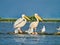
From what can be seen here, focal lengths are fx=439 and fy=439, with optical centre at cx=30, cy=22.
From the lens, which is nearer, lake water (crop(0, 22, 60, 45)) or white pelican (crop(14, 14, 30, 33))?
lake water (crop(0, 22, 60, 45))

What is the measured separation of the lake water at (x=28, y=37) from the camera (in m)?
8.25

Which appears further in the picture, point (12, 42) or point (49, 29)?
point (49, 29)

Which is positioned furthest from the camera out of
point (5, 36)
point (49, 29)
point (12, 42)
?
point (49, 29)

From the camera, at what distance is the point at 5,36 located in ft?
28.8

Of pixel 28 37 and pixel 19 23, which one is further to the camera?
pixel 19 23

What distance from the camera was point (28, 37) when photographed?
28.8ft

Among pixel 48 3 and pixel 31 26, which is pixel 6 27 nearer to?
pixel 31 26

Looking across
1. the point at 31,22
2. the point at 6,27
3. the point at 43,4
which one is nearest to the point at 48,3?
the point at 43,4

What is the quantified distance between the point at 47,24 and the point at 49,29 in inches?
8.0

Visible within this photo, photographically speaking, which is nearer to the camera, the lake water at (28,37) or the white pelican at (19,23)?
the lake water at (28,37)

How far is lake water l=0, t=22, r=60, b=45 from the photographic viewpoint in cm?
825

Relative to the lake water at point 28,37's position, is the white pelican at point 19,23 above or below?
above

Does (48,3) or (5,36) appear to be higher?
(48,3)

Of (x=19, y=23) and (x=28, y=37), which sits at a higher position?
(x=19, y=23)
